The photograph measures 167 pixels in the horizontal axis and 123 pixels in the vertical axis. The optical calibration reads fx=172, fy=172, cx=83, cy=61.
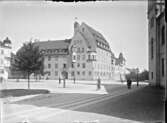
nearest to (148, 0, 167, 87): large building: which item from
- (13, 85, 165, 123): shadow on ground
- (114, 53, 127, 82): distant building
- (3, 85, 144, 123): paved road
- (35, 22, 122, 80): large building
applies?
(13, 85, 165, 123): shadow on ground

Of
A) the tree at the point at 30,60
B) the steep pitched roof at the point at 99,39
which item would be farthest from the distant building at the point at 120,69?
the tree at the point at 30,60

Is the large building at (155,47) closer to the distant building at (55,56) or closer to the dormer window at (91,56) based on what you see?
the dormer window at (91,56)

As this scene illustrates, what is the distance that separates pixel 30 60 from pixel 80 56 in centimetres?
76

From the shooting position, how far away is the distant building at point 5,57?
2.15 metres

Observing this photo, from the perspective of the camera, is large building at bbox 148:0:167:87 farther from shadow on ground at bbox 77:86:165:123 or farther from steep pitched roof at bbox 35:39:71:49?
steep pitched roof at bbox 35:39:71:49

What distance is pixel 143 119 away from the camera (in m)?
1.97

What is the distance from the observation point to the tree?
236cm

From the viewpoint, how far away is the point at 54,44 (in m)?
2.37

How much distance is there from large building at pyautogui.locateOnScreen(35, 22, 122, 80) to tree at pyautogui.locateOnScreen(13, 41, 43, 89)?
0.28 feet

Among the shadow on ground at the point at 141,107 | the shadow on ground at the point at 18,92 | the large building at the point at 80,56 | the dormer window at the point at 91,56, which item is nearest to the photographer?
the shadow on ground at the point at 141,107

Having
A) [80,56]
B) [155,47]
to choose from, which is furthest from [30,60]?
[155,47]

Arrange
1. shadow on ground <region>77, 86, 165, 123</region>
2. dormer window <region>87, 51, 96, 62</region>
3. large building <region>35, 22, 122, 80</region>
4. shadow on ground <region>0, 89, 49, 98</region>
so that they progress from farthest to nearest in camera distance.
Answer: dormer window <region>87, 51, 96, 62</region> → large building <region>35, 22, 122, 80</region> → shadow on ground <region>0, 89, 49, 98</region> → shadow on ground <region>77, 86, 165, 123</region>

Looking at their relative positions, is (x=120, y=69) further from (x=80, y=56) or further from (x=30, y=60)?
(x=30, y=60)

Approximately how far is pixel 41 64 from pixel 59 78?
340mm
